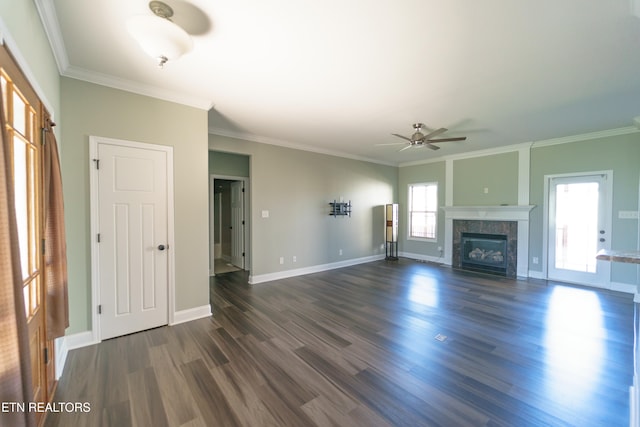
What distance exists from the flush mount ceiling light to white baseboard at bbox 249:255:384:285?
3.79 metres

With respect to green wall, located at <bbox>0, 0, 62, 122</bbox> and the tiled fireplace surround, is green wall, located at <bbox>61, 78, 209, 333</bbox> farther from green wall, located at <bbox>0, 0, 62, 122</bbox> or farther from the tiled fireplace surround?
the tiled fireplace surround

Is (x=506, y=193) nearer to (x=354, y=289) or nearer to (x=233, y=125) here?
(x=354, y=289)

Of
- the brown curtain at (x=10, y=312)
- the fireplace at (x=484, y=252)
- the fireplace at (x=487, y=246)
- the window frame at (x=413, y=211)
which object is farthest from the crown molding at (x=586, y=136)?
the brown curtain at (x=10, y=312)

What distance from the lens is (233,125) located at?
4.26 m

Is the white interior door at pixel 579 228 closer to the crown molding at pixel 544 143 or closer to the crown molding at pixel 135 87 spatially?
the crown molding at pixel 544 143

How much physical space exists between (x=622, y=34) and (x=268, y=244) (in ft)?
16.2

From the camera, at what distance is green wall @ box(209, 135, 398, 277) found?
4.95m

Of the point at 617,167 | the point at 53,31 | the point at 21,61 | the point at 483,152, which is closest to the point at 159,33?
the point at 21,61

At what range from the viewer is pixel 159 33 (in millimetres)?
1725

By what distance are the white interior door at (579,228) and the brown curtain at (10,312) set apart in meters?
6.84

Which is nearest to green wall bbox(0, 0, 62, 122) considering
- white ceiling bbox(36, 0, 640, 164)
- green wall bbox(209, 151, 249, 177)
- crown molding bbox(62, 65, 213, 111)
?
white ceiling bbox(36, 0, 640, 164)

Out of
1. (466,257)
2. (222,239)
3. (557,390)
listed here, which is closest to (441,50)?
(557,390)

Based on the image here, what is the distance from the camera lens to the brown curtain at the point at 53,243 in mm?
1924

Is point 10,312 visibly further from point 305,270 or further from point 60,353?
point 305,270
